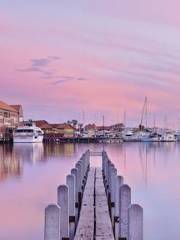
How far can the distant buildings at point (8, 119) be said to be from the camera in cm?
15275

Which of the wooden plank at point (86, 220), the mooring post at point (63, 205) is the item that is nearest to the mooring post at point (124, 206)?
the wooden plank at point (86, 220)

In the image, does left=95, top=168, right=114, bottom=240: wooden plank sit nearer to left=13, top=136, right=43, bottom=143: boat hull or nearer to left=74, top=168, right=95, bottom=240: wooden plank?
left=74, top=168, right=95, bottom=240: wooden plank

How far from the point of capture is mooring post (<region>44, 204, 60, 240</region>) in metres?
7.88

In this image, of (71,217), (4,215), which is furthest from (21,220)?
(71,217)

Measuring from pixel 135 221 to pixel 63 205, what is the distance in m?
2.89

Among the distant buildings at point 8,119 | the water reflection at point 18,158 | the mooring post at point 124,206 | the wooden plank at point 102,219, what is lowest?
the water reflection at point 18,158

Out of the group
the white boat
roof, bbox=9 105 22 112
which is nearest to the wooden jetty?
the white boat

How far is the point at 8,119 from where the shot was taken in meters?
162

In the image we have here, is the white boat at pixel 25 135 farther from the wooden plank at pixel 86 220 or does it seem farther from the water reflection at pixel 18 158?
the wooden plank at pixel 86 220

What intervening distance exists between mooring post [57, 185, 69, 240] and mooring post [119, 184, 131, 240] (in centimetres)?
130

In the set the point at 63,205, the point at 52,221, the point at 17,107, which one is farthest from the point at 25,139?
the point at 52,221

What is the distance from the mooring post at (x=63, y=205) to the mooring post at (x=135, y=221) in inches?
104

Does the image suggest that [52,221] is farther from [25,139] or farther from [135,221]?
[25,139]

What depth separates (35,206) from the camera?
24766 millimetres
